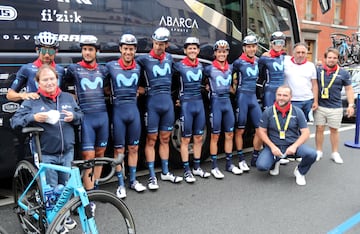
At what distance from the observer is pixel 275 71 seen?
5.81 metres

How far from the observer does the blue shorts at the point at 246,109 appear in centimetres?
561

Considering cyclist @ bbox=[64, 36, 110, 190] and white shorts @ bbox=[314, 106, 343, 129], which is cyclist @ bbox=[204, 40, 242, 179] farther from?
white shorts @ bbox=[314, 106, 343, 129]

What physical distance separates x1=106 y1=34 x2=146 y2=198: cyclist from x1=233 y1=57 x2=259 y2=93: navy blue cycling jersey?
5.26 feet

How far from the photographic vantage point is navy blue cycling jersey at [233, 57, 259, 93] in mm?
5543

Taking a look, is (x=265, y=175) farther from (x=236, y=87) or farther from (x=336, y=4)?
(x=336, y=4)

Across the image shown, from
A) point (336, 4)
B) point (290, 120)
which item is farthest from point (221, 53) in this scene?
point (336, 4)

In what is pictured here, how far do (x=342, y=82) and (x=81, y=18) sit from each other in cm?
391

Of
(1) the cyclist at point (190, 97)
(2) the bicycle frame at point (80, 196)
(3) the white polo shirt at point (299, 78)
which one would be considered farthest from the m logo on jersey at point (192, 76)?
(2) the bicycle frame at point (80, 196)

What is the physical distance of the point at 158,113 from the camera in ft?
16.1

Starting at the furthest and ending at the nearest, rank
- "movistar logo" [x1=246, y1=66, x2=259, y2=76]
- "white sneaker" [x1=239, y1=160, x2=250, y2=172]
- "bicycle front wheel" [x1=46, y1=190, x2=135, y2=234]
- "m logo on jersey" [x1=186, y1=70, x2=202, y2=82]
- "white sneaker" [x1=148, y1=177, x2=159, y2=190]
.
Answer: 1. "white sneaker" [x1=239, y1=160, x2=250, y2=172]
2. "movistar logo" [x1=246, y1=66, x2=259, y2=76]
3. "m logo on jersey" [x1=186, y1=70, x2=202, y2=82]
4. "white sneaker" [x1=148, y1=177, x2=159, y2=190]
5. "bicycle front wheel" [x1=46, y1=190, x2=135, y2=234]

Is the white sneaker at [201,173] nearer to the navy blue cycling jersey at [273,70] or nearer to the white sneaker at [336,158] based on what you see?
the navy blue cycling jersey at [273,70]

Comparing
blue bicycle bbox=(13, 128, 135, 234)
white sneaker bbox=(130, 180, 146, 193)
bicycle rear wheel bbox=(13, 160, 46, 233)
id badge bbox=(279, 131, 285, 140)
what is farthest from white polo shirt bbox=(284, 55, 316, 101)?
bicycle rear wheel bbox=(13, 160, 46, 233)

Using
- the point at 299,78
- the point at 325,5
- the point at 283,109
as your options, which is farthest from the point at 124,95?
the point at 325,5

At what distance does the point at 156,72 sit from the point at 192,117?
0.78 m
